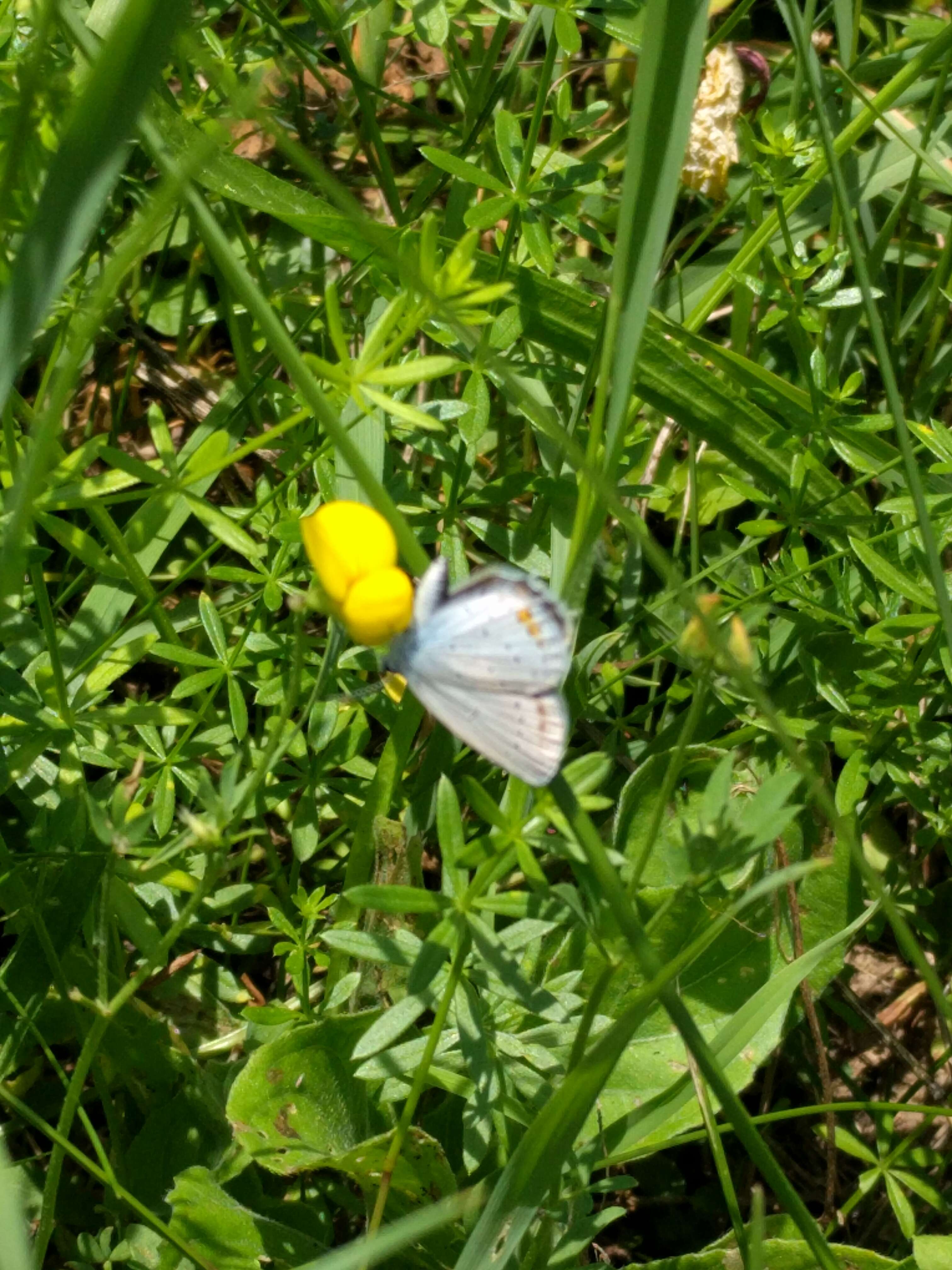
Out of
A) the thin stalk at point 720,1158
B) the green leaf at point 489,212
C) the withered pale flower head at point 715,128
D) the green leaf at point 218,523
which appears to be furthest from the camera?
the withered pale flower head at point 715,128

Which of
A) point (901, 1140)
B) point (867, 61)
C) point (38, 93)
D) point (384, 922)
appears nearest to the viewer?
point (38, 93)

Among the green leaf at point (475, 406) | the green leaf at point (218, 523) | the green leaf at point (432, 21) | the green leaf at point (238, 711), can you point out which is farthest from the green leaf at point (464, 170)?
the green leaf at point (238, 711)

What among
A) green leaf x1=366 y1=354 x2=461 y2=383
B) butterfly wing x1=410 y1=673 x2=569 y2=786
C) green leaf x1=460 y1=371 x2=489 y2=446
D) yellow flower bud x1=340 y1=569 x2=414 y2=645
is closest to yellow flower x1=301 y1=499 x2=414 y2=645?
yellow flower bud x1=340 y1=569 x2=414 y2=645

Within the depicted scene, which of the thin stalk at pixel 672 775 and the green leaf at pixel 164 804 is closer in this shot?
the thin stalk at pixel 672 775

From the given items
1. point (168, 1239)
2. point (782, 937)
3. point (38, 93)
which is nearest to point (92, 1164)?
point (168, 1239)

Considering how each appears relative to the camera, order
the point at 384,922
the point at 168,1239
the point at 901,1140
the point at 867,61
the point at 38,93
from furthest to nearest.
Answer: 1. the point at 867,61
2. the point at 901,1140
3. the point at 384,922
4. the point at 168,1239
5. the point at 38,93

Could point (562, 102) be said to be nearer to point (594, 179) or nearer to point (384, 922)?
point (594, 179)

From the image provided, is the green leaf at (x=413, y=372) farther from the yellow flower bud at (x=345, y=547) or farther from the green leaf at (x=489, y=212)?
the green leaf at (x=489, y=212)
